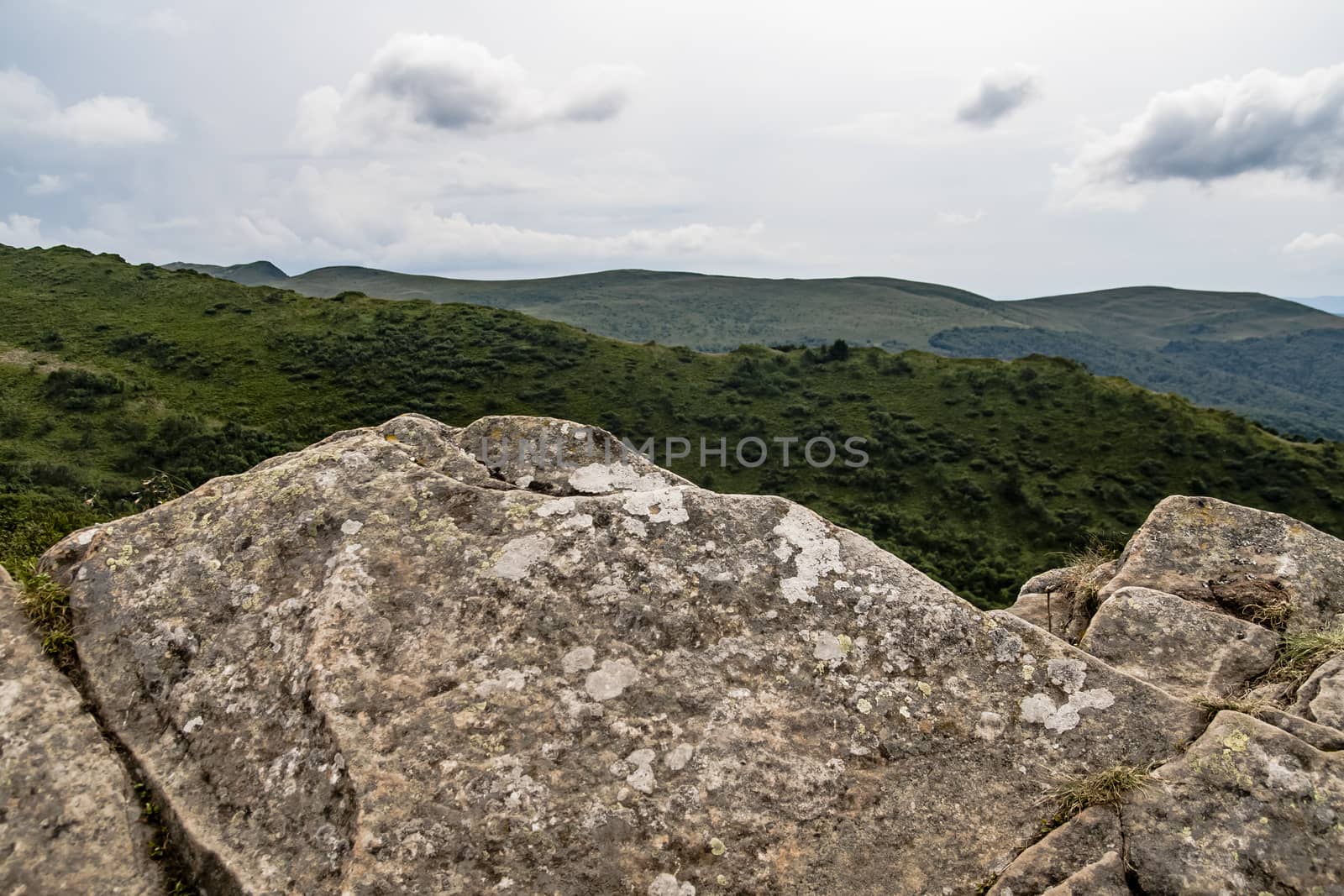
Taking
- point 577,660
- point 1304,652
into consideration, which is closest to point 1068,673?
point 1304,652

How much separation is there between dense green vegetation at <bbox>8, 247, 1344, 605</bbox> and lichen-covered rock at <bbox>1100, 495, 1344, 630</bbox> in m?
53.4

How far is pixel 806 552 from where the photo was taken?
603 cm

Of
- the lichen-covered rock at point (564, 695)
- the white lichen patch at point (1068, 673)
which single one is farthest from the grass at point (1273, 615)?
the white lichen patch at point (1068, 673)

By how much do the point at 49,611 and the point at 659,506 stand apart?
430 cm

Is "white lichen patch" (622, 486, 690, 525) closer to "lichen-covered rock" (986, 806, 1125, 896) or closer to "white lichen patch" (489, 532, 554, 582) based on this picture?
"white lichen patch" (489, 532, 554, 582)

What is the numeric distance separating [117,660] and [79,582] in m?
0.80

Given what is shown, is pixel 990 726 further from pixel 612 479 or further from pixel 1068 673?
pixel 612 479

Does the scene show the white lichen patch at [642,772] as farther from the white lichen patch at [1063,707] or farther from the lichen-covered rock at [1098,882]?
the white lichen patch at [1063,707]

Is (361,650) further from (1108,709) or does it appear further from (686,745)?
(1108,709)

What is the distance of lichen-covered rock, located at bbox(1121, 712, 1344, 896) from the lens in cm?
412

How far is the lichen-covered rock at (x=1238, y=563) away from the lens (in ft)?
23.6

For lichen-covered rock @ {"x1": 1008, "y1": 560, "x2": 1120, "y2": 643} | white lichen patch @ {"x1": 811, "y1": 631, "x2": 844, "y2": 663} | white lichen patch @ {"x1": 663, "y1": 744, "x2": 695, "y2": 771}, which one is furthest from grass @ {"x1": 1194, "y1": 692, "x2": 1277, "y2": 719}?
white lichen patch @ {"x1": 663, "y1": 744, "x2": 695, "y2": 771}

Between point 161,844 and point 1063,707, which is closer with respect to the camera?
point 161,844

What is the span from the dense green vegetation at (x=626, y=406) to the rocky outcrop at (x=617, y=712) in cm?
5661
